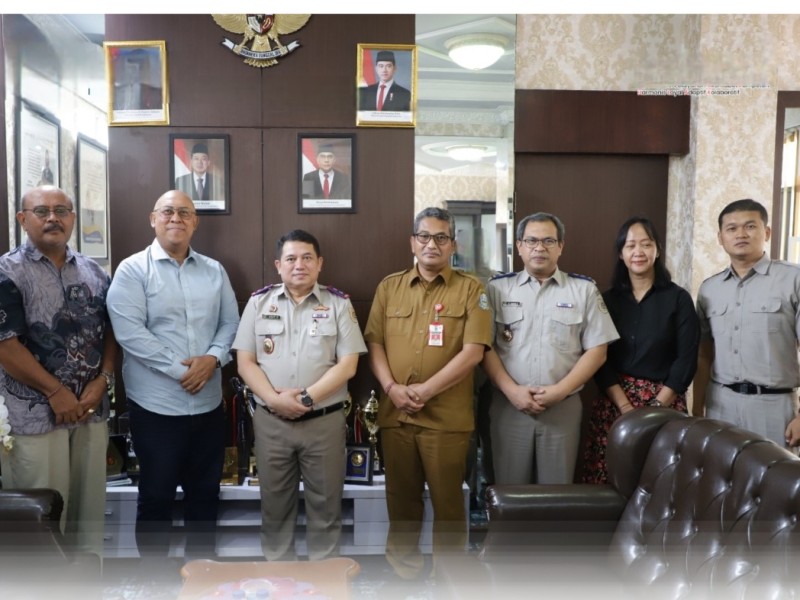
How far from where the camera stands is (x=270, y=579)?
1.80 metres

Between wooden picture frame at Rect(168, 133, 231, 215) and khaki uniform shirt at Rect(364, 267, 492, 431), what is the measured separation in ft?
3.66

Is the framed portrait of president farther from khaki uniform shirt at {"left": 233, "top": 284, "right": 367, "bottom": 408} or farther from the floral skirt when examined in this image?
the floral skirt

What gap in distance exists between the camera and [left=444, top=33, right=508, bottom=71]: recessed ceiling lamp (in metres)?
3.27

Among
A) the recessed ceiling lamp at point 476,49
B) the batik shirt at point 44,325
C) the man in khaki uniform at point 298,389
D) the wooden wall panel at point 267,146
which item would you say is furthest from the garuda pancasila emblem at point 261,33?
the batik shirt at point 44,325

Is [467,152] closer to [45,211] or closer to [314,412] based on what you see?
[314,412]

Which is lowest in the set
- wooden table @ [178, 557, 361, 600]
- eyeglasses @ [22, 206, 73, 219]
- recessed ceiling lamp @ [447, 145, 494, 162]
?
wooden table @ [178, 557, 361, 600]

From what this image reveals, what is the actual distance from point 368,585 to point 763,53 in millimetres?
3352

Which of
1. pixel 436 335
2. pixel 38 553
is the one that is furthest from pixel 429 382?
pixel 38 553

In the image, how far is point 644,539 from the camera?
1876 millimetres

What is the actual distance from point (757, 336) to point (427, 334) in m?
1.33

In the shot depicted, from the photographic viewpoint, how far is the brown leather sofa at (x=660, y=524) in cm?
144

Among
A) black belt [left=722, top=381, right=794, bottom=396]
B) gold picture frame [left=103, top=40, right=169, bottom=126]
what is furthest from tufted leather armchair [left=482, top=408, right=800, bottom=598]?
gold picture frame [left=103, top=40, right=169, bottom=126]

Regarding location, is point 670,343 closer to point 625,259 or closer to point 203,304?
point 625,259

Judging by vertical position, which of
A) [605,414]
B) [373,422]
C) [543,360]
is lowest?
[373,422]
